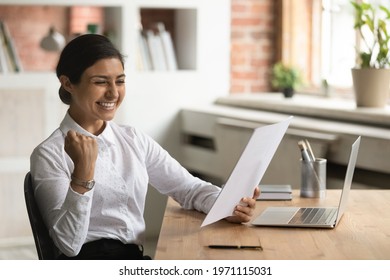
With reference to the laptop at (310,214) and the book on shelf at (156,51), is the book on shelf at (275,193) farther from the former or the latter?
the book on shelf at (156,51)

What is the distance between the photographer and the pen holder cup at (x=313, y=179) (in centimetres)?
239

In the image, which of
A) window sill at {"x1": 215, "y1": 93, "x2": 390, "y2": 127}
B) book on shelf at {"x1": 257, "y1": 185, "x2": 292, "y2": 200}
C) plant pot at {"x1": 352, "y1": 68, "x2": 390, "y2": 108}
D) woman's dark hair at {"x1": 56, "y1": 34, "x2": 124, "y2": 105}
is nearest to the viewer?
woman's dark hair at {"x1": 56, "y1": 34, "x2": 124, "y2": 105}

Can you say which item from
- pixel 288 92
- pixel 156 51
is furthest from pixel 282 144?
pixel 156 51

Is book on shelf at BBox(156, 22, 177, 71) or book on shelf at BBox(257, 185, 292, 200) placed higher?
book on shelf at BBox(156, 22, 177, 71)

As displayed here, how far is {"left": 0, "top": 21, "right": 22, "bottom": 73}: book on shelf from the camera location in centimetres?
455

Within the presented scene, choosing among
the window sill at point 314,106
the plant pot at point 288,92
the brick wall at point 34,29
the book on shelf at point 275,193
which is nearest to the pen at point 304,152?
the book on shelf at point 275,193

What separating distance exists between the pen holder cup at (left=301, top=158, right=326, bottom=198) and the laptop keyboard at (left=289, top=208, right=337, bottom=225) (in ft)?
0.63

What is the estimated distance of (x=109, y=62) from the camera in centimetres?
212

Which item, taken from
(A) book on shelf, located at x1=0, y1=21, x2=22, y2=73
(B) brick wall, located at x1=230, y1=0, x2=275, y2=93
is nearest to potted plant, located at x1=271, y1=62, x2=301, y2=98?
(B) brick wall, located at x1=230, y1=0, x2=275, y2=93

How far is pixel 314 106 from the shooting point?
405cm

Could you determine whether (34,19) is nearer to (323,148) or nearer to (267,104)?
(267,104)

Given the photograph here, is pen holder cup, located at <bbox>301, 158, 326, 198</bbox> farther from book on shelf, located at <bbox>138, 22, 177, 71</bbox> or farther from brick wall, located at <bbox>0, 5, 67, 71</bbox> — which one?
brick wall, located at <bbox>0, 5, 67, 71</bbox>

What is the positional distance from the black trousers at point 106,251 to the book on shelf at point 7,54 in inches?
103
